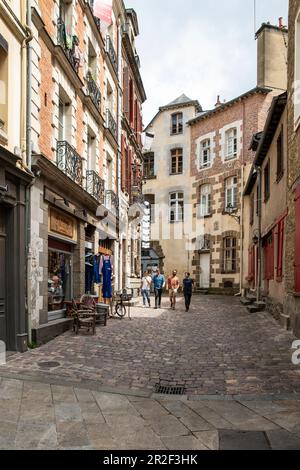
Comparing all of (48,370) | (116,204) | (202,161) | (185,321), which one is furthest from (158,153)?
(48,370)

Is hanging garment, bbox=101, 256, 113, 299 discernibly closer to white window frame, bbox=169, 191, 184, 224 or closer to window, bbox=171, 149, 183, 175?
white window frame, bbox=169, 191, 184, 224

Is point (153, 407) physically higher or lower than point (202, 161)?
lower

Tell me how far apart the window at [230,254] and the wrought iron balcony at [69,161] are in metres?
15.4

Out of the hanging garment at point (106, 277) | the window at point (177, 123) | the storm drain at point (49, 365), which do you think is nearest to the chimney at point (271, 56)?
the window at point (177, 123)

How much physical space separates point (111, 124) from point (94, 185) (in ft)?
12.7

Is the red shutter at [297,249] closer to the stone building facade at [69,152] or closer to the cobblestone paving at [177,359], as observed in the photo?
the cobblestone paving at [177,359]

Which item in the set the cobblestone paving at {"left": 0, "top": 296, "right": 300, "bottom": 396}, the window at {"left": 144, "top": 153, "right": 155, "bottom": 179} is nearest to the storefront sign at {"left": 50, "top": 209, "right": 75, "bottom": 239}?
the cobblestone paving at {"left": 0, "top": 296, "right": 300, "bottom": 396}

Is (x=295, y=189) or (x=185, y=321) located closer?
(x=295, y=189)

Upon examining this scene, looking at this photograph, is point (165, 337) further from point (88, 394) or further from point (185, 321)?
point (88, 394)

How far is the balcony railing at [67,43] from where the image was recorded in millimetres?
10469

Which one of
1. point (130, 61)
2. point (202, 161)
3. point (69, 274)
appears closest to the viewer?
point (69, 274)

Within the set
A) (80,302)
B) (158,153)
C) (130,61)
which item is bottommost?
(80,302)

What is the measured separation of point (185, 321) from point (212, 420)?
8.63 metres

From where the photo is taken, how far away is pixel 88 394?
5383 mm
